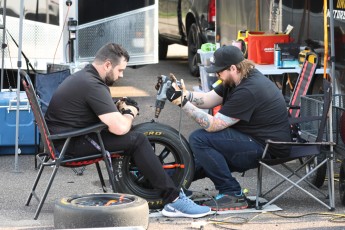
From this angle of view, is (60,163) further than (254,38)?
No

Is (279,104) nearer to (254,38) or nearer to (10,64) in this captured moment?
(254,38)

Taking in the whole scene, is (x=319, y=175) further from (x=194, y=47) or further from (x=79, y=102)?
(x=194, y=47)

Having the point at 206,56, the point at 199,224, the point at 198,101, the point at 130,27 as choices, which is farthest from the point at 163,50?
the point at 199,224

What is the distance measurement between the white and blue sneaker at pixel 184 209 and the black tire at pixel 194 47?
25.2 feet

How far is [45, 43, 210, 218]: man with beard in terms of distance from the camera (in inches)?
265

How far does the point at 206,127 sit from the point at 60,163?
3.74 ft

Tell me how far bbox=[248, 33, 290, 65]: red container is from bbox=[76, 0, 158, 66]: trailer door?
1792mm

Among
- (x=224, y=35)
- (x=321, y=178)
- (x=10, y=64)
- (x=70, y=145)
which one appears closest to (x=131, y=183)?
(x=70, y=145)

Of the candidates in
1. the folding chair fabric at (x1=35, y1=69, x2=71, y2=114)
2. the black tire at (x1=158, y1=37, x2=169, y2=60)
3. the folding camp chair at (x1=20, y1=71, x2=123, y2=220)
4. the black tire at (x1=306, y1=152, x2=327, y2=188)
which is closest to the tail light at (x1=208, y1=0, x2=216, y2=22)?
the black tire at (x1=158, y1=37, x2=169, y2=60)

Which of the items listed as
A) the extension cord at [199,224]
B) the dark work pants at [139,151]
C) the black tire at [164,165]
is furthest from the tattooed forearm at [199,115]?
the extension cord at [199,224]

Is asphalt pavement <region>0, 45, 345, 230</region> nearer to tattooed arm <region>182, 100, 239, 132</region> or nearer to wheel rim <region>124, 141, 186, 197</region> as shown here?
wheel rim <region>124, 141, 186, 197</region>

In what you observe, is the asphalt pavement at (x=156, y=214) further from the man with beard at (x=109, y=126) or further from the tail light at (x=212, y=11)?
the tail light at (x=212, y=11)

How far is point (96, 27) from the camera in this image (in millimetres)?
11586

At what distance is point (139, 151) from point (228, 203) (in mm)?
797
